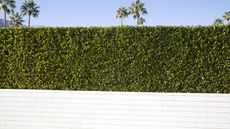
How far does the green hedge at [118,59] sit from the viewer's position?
32.1ft

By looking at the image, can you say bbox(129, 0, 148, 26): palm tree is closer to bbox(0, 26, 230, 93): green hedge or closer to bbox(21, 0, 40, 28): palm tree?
bbox(21, 0, 40, 28): palm tree

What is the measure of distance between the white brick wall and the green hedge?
454 mm

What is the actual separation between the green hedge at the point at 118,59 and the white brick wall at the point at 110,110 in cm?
45

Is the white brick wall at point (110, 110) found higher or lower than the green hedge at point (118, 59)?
lower

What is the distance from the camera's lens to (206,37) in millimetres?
9781

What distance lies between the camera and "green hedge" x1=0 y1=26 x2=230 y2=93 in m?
9.77

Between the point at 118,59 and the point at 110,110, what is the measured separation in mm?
1312

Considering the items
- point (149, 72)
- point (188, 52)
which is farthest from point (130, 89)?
point (188, 52)

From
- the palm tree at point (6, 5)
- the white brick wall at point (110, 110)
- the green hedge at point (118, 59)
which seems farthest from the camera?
the palm tree at point (6, 5)

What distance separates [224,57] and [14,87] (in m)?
5.45

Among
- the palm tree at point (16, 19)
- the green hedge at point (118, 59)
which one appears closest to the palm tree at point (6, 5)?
the palm tree at point (16, 19)

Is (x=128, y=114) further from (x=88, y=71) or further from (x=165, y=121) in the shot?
(x=88, y=71)

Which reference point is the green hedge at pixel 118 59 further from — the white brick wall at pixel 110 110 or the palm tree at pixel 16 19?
the palm tree at pixel 16 19

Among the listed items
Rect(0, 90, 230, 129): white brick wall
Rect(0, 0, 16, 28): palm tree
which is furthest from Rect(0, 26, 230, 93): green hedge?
Rect(0, 0, 16, 28): palm tree
